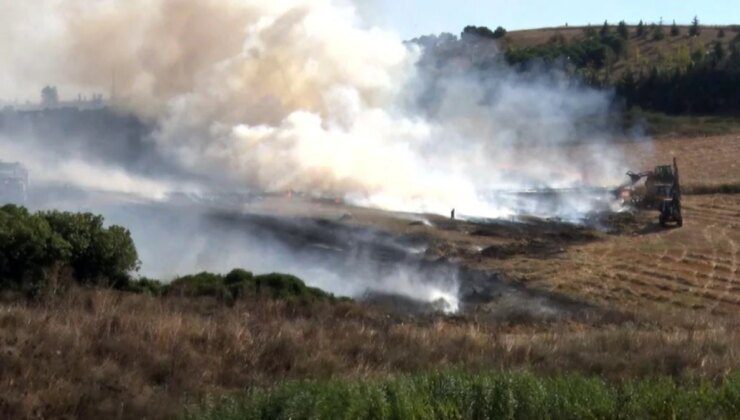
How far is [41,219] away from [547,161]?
44136 mm

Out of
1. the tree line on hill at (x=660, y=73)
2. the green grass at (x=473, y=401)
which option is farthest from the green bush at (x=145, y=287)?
the tree line on hill at (x=660, y=73)

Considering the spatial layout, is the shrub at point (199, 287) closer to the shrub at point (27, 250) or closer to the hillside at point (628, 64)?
the shrub at point (27, 250)

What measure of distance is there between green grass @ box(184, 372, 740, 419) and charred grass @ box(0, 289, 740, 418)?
183mm

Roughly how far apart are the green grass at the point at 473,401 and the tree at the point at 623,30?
100128 millimetres

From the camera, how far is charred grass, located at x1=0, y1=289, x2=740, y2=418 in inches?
348

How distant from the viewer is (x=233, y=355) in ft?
35.6

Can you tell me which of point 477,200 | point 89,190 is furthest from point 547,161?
point 89,190

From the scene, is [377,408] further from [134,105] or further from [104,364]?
[134,105]

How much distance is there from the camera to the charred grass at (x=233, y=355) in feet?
29.0

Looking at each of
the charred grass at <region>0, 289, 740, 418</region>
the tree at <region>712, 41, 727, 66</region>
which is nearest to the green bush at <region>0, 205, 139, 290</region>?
the charred grass at <region>0, 289, 740, 418</region>

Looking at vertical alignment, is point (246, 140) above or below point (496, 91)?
below

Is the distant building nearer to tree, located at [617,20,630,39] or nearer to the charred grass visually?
the charred grass

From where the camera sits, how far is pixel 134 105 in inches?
1943

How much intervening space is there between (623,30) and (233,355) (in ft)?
337
